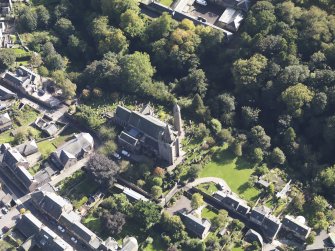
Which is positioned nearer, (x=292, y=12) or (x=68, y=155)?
(x=68, y=155)

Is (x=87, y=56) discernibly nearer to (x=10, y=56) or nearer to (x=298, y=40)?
(x=10, y=56)

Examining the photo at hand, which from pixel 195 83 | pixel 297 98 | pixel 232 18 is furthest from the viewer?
pixel 232 18

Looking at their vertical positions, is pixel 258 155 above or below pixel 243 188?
above

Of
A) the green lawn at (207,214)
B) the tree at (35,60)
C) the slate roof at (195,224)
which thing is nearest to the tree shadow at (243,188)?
the green lawn at (207,214)

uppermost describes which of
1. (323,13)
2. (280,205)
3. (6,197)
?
(323,13)

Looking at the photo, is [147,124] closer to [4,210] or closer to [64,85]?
[64,85]

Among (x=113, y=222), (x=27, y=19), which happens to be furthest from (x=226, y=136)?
(x=27, y=19)

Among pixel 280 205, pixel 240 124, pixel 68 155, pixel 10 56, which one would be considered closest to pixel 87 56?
pixel 10 56
